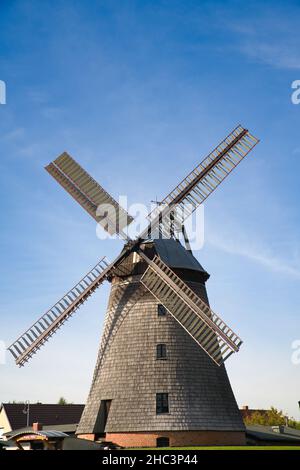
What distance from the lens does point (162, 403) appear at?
2986cm

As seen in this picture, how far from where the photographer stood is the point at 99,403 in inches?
1235

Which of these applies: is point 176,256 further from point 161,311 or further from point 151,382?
point 151,382

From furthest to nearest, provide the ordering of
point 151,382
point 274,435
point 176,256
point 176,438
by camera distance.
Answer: point 274,435 < point 176,256 < point 151,382 < point 176,438

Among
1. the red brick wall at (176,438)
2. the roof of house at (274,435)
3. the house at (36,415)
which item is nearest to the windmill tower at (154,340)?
the red brick wall at (176,438)

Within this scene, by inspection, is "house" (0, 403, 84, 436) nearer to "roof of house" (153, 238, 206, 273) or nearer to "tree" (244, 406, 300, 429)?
"tree" (244, 406, 300, 429)

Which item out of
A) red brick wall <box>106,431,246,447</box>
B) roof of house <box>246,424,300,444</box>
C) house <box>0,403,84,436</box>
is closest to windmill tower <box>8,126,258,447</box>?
red brick wall <box>106,431,246,447</box>

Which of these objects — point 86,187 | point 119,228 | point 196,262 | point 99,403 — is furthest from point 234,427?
point 86,187

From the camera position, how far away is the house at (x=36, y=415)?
2386 inches

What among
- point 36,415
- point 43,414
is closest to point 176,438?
point 36,415

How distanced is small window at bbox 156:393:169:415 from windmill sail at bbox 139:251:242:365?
3.04 m

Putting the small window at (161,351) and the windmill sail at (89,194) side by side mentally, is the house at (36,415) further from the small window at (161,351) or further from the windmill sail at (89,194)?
the windmill sail at (89,194)

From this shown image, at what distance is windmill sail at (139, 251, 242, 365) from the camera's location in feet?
96.3

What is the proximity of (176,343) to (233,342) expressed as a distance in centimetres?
354

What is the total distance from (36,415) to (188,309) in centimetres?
3618
